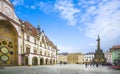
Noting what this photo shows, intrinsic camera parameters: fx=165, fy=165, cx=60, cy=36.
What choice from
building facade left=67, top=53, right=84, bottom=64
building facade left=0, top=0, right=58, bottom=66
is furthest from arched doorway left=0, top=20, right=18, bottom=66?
building facade left=67, top=53, right=84, bottom=64

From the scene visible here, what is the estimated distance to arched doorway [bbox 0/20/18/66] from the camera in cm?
3553

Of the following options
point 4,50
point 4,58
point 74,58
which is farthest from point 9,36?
point 74,58

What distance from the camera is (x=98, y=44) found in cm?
7638

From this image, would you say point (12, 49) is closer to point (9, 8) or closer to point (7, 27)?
point (7, 27)

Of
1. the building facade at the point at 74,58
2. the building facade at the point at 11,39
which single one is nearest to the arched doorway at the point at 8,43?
the building facade at the point at 11,39

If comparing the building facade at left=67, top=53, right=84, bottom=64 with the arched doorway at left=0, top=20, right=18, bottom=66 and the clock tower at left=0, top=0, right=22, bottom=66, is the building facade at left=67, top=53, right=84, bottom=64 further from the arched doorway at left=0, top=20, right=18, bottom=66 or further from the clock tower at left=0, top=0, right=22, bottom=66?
the arched doorway at left=0, top=20, right=18, bottom=66

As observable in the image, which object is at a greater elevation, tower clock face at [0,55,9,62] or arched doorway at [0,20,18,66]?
arched doorway at [0,20,18,66]

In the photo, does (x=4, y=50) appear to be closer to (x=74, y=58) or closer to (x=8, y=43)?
(x=8, y=43)

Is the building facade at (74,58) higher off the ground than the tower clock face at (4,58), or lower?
lower

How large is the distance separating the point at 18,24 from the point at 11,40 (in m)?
4.79

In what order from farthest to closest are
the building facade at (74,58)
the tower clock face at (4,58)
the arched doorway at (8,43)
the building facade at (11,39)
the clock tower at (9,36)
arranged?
the building facade at (74,58), the arched doorway at (8,43), the building facade at (11,39), the clock tower at (9,36), the tower clock face at (4,58)

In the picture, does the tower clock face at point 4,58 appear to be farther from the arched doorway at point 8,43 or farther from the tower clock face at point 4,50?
the tower clock face at point 4,50

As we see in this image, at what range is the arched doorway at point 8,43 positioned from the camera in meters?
35.5

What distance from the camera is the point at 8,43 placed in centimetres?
Result: 3762
